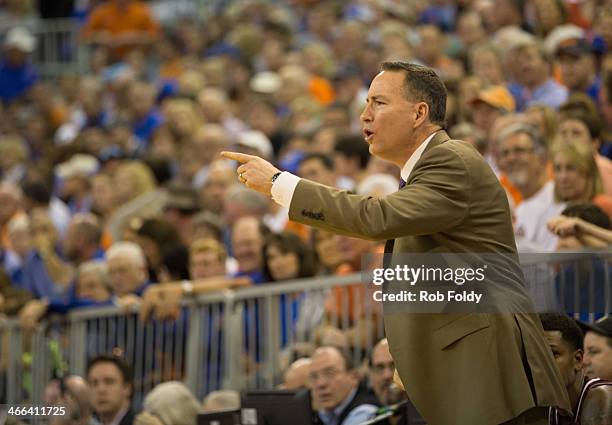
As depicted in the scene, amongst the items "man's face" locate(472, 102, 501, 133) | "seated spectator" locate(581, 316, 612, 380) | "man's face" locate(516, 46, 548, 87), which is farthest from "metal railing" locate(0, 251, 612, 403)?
"man's face" locate(516, 46, 548, 87)

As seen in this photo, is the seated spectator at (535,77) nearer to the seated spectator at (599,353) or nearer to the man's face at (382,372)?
the man's face at (382,372)

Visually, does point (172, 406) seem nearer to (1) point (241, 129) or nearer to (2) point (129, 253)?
(2) point (129, 253)

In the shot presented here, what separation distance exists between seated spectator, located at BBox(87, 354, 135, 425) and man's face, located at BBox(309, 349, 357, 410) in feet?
4.66

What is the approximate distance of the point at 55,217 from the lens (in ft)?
42.6

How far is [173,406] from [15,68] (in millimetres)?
11110

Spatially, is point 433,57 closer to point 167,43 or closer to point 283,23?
point 283,23

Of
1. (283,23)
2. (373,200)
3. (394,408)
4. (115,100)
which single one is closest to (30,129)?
(115,100)

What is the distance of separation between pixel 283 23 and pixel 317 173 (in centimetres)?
722

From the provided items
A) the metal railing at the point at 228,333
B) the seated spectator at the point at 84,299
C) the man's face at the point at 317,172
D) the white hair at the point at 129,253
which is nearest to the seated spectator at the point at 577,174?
the metal railing at the point at 228,333

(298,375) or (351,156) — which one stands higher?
(351,156)

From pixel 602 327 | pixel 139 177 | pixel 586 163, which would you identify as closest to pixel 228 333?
pixel 586 163

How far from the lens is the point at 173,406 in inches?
309

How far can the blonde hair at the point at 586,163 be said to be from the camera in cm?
764

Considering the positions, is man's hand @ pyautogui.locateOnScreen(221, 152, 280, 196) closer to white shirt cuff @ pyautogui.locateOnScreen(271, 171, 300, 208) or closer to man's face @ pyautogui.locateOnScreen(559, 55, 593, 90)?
white shirt cuff @ pyautogui.locateOnScreen(271, 171, 300, 208)
